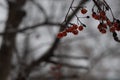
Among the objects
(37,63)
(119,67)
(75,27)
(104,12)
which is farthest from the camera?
(119,67)

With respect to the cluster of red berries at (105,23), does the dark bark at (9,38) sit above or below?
above

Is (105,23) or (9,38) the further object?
(9,38)

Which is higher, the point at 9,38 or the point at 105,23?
the point at 9,38

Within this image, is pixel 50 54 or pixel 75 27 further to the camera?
pixel 50 54

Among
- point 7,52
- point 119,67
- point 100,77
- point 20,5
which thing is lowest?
point 7,52

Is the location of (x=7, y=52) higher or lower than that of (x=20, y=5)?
lower

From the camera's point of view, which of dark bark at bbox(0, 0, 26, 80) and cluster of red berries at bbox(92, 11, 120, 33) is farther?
dark bark at bbox(0, 0, 26, 80)

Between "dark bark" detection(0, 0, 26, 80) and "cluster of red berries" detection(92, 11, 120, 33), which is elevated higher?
"dark bark" detection(0, 0, 26, 80)

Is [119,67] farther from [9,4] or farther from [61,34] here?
[61,34]

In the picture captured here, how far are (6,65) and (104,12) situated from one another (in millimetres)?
3571

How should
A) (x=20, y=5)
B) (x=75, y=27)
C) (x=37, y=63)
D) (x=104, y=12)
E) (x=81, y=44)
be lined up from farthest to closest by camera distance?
1. (x=81, y=44)
2. (x=37, y=63)
3. (x=20, y=5)
4. (x=75, y=27)
5. (x=104, y=12)

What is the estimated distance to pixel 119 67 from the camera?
21047 mm

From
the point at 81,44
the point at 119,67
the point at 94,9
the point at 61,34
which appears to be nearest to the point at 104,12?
the point at 94,9

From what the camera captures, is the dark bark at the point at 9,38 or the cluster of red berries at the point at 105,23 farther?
the dark bark at the point at 9,38
